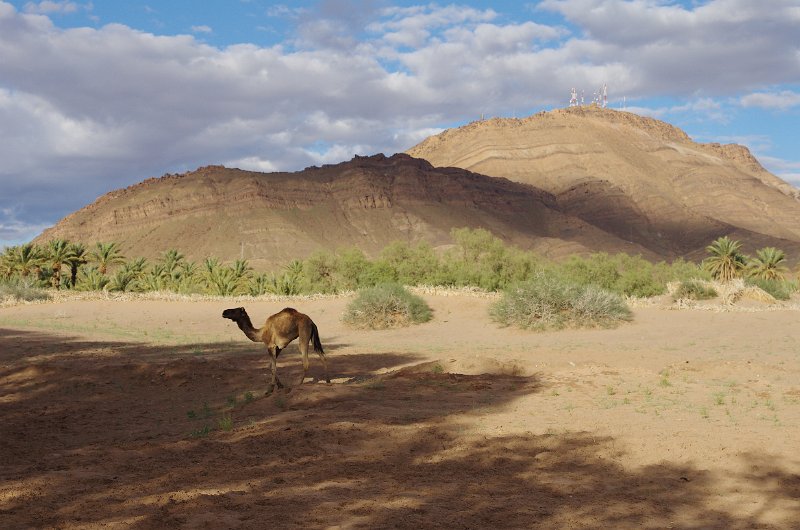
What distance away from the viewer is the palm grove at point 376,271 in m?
46.5

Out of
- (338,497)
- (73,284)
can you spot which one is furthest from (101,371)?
(73,284)

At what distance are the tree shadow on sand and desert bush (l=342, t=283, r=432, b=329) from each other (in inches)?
564

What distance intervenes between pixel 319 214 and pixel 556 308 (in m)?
107

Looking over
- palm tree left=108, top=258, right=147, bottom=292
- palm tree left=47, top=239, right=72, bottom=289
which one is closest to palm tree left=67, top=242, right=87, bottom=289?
palm tree left=47, top=239, right=72, bottom=289

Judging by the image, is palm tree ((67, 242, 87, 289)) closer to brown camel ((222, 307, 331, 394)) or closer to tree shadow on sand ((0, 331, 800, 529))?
tree shadow on sand ((0, 331, 800, 529))

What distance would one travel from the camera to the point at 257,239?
379 ft

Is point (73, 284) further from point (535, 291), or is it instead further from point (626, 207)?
point (626, 207)

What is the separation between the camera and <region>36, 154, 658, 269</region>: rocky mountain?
120 meters

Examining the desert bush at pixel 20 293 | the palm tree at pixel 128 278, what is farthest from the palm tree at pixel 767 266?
the desert bush at pixel 20 293

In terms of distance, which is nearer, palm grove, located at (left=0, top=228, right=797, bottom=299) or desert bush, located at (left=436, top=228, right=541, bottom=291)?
palm grove, located at (left=0, top=228, right=797, bottom=299)

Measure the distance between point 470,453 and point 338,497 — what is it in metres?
2.19

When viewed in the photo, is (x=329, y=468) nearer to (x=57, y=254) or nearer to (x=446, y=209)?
(x=57, y=254)

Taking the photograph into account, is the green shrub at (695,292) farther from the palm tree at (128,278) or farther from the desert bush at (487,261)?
the palm tree at (128,278)

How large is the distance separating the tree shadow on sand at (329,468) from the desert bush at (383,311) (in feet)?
47.0
